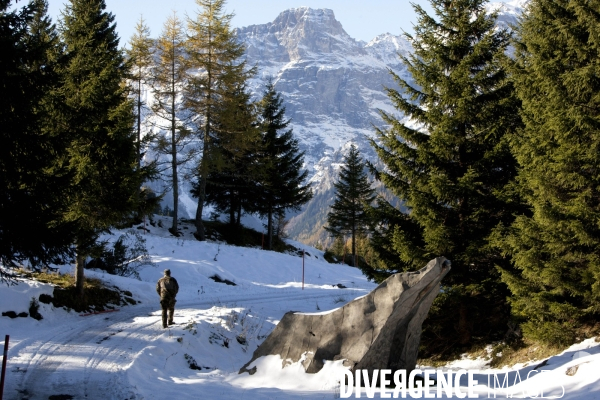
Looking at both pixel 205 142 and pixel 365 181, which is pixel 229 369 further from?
pixel 365 181

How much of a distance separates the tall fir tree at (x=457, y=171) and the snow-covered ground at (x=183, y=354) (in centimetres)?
177

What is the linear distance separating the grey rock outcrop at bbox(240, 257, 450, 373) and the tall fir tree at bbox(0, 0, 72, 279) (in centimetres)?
614

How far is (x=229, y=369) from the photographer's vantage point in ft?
41.4

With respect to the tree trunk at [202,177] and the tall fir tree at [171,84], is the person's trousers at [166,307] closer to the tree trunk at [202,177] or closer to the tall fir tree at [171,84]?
the tree trunk at [202,177]

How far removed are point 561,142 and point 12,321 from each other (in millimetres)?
15358

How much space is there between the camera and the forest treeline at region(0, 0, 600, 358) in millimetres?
10336

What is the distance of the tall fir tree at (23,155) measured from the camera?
32.7ft

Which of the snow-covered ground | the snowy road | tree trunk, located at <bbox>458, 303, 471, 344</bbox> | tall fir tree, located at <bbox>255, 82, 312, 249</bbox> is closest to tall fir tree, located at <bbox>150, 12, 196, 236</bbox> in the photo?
tall fir tree, located at <bbox>255, 82, 312, 249</bbox>

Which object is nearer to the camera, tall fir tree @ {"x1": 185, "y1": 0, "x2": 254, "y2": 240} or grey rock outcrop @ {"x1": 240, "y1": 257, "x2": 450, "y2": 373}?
grey rock outcrop @ {"x1": 240, "y1": 257, "x2": 450, "y2": 373}

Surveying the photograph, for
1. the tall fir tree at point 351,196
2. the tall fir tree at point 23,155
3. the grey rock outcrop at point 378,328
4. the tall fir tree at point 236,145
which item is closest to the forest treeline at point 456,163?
the tall fir tree at point 23,155

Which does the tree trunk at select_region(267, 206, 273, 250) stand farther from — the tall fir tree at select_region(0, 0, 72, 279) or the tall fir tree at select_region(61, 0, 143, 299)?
the tall fir tree at select_region(0, 0, 72, 279)

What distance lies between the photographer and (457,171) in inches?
545

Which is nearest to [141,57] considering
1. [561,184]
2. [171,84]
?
[171,84]

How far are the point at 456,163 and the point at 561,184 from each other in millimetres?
3401
